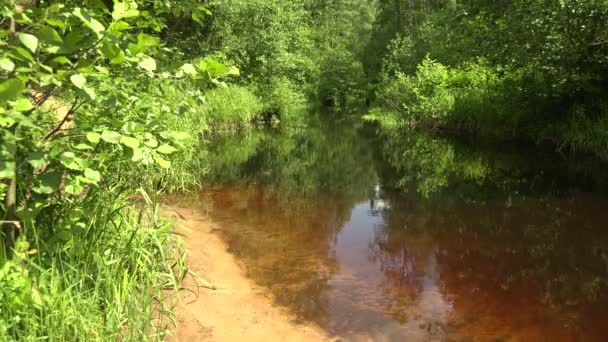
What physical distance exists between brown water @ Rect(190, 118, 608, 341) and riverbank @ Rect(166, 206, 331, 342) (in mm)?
243

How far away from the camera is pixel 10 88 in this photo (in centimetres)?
234

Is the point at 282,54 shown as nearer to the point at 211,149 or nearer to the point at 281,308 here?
the point at 211,149

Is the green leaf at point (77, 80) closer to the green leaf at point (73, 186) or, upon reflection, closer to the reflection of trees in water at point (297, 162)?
the green leaf at point (73, 186)

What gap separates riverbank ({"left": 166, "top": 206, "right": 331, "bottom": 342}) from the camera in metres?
4.75

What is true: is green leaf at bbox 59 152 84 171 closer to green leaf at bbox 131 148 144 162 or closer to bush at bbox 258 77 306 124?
green leaf at bbox 131 148 144 162

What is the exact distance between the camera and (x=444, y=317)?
18.0 ft

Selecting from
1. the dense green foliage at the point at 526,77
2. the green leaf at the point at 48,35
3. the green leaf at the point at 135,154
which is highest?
the dense green foliage at the point at 526,77

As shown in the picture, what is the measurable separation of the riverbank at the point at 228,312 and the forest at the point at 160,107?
11.5 inches

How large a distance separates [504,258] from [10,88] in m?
6.81

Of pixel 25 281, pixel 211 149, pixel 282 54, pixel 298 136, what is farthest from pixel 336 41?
pixel 25 281

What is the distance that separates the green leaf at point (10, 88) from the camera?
2.32 metres

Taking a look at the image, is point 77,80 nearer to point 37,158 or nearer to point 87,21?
point 87,21

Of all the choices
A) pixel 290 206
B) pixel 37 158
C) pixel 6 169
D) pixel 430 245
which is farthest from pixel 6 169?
pixel 290 206

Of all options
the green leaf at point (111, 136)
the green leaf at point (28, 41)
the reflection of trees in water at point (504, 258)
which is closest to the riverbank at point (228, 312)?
the reflection of trees in water at point (504, 258)
